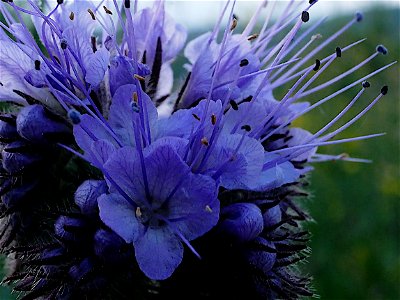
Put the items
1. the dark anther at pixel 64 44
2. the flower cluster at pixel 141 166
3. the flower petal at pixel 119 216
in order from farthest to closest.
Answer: the dark anther at pixel 64 44, the flower cluster at pixel 141 166, the flower petal at pixel 119 216

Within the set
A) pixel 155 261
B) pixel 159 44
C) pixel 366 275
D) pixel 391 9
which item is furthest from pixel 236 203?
pixel 391 9

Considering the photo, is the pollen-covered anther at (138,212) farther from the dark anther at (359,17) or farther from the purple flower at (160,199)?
the dark anther at (359,17)

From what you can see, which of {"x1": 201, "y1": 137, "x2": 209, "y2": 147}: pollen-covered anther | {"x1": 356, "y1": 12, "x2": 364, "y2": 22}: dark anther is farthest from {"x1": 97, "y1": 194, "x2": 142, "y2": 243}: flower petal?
{"x1": 356, "y1": 12, "x2": 364, "y2": 22}: dark anther

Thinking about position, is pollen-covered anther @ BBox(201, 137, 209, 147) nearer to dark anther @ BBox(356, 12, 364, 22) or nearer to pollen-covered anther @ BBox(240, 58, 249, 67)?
pollen-covered anther @ BBox(240, 58, 249, 67)

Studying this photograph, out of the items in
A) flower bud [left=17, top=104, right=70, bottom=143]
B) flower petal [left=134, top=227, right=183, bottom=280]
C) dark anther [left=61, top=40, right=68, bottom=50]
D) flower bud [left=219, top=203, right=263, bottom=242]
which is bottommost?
flower bud [left=17, top=104, right=70, bottom=143]

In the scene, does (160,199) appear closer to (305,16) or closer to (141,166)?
(141,166)

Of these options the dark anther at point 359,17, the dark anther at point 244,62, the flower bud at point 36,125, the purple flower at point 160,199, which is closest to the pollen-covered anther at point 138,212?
the purple flower at point 160,199

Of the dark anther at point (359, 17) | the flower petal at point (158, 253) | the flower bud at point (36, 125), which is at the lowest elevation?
the flower bud at point (36, 125)

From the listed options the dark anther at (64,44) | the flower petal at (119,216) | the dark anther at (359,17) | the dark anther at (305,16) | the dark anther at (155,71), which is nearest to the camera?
the flower petal at (119,216)

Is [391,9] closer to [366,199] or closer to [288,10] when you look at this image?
[366,199]
